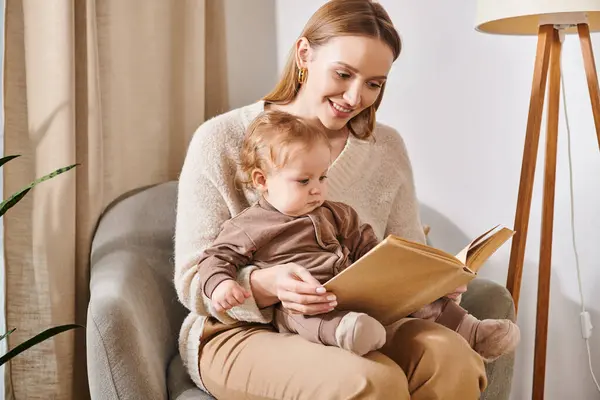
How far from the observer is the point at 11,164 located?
1816mm

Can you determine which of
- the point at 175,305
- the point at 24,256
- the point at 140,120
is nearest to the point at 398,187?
the point at 175,305

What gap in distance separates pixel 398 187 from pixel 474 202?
0.66 m

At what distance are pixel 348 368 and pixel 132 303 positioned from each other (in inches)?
19.6

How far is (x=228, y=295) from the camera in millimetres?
1441

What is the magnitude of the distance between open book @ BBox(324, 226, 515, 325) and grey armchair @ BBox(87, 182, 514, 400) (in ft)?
1.25

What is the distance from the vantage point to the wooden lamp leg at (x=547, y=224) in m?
2.13

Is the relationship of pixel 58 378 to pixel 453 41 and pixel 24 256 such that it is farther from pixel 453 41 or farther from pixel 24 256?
pixel 453 41

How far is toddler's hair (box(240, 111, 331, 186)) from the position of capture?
152 cm

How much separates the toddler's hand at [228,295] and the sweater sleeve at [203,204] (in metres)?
0.12

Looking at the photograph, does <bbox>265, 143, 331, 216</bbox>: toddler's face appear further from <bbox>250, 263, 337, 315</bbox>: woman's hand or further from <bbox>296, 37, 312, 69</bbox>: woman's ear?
<bbox>296, 37, 312, 69</bbox>: woman's ear

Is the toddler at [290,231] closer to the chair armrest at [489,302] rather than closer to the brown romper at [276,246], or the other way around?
the brown romper at [276,246]

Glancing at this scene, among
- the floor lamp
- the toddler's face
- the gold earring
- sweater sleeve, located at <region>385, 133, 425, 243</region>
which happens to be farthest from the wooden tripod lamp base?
the toddler's face

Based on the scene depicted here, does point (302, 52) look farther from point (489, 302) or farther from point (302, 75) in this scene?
point (489, 302)

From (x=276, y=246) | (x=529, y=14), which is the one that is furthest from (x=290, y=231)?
(x=529, y=14)
